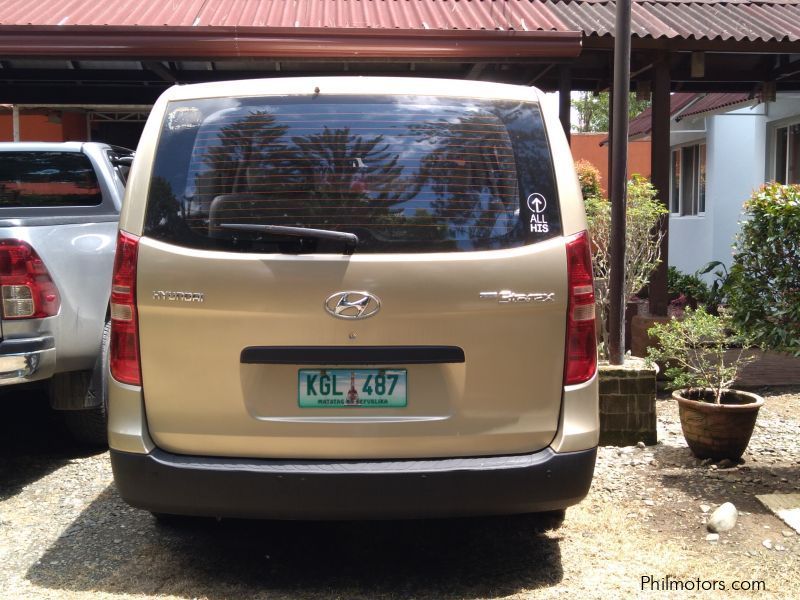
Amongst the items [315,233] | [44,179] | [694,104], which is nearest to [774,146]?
[694,104]

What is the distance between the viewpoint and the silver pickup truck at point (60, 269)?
431 cm

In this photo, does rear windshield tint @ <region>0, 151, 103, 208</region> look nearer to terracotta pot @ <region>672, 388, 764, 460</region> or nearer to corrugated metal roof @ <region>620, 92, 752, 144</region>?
terracotta pot @ <region>672, 388, 764, 460</region>

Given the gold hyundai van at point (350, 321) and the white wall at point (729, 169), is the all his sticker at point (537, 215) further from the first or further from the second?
the white wall at point (729, 169)

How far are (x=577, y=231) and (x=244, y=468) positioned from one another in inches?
59.0

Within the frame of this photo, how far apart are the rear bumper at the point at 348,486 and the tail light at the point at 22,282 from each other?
5.21 ft

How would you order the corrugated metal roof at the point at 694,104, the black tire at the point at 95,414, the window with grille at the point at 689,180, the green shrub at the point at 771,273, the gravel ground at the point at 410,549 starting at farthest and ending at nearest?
the window with grille at the point at 689,180 < the corrugated metal roof at the point at 694,104 < the black tire at the point at 95,414 < the green shrub at the point at 771,273 < the gravel ground at the point at 410,549

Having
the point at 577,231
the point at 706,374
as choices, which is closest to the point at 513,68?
the point at 706,374

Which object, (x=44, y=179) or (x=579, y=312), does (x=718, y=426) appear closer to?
(x=579, y=312)

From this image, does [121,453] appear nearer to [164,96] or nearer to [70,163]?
[164,96]

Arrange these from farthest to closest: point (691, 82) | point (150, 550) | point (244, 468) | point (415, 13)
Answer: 1. point (691, 82)
2. point (415, 13)
3. point (150, 550)
4. point (244, 468)

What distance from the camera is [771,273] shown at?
16.1ft

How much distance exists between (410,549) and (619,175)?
283 centimetres

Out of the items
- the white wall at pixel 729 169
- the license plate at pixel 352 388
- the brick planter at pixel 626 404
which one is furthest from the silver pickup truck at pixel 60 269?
the white wall at pixel 729 169

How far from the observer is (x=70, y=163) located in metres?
5.70
